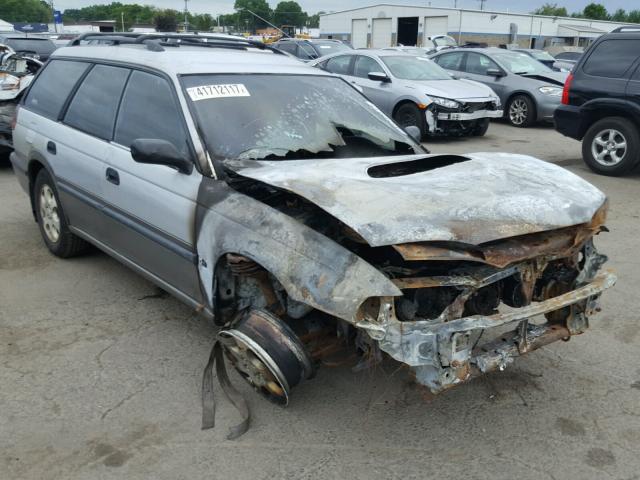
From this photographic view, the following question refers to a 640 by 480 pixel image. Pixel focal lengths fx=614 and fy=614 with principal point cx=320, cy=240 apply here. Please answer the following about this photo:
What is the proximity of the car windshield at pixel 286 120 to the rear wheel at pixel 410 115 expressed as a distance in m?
6.85

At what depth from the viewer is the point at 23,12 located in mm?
99938

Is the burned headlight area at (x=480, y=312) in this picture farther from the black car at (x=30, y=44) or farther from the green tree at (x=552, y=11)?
the green tree at (x=552, y=11)

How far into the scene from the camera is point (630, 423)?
10.1ft

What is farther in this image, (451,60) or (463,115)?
(451,60)

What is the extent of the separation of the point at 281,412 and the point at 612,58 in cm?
748

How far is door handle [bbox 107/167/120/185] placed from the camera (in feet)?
12.8

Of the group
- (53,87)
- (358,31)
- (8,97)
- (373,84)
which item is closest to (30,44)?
(8,97)

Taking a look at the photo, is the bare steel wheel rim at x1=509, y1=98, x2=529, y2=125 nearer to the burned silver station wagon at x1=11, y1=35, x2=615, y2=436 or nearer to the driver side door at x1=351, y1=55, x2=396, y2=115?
the driver side door at x1=351, y1=55, x2=396, y2=115

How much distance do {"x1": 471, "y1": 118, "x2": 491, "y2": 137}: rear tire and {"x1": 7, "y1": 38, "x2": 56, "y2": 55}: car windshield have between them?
1132 centimetres

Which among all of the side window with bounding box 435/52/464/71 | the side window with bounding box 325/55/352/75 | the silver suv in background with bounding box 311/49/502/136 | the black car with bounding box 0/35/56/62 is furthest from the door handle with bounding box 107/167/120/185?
the black car with bounding box 0/35/56/62

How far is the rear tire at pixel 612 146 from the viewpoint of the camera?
27.1 feet

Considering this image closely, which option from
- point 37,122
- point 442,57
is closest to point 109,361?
point 37,122

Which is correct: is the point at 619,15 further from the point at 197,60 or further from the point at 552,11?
the point at 197,60

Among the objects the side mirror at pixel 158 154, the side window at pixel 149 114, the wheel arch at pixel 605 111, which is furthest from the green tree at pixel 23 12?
the side mirror at pixel 158 154
